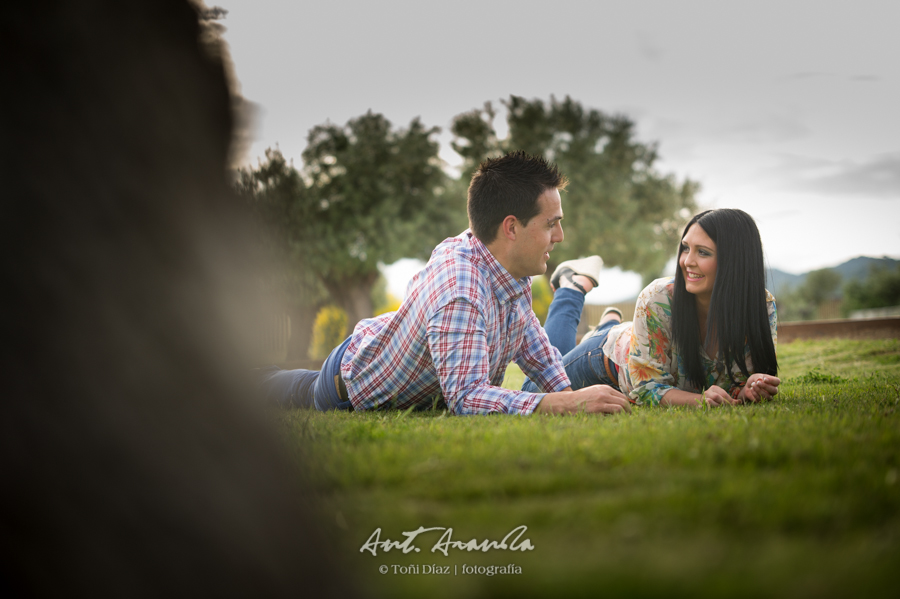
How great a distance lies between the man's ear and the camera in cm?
398

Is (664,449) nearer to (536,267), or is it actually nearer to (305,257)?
(536,267)

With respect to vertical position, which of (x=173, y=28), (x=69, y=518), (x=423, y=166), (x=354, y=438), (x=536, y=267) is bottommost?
(x=354, y=438)

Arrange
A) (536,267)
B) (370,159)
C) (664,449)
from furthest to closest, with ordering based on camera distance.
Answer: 1. (370,159)
2. (536,267)
3. (664,449)

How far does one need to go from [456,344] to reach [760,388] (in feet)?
7.04

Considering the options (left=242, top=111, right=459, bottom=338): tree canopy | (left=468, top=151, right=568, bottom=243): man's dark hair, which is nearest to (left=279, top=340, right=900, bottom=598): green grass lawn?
(left=468, top=151, right=568, bottom=243): man's dark hair

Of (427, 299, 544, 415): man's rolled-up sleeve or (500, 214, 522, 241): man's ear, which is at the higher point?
(500, 214, 522, 241): man's ear

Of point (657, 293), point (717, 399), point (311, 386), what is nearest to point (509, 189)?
point (657, 293)

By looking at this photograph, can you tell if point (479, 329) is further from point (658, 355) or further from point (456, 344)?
point (658, 355)

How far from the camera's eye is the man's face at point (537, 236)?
3963 millimetres

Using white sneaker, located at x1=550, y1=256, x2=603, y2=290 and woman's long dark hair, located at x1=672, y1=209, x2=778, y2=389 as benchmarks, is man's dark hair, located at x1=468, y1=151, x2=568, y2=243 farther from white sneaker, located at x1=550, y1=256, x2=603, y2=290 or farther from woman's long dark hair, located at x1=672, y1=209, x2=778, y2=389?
white sneaker, located at x1=550, y1=256, x2=603, y2=290

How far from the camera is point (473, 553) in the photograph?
55.6 inches

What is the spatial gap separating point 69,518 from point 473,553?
0.91 meters

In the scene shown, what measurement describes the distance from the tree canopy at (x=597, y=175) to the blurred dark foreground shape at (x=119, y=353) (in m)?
Answer: 25.3

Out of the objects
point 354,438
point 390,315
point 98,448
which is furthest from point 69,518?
point 390,315
